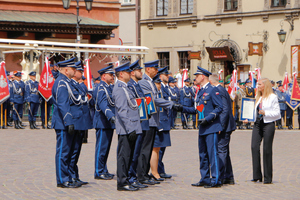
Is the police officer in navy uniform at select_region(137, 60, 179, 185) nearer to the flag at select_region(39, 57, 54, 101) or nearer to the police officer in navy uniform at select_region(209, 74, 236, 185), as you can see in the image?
the police officer in navy uniform at select_region(209, 74, 236, 185)

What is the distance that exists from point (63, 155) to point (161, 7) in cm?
3341

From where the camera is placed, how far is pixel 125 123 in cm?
924

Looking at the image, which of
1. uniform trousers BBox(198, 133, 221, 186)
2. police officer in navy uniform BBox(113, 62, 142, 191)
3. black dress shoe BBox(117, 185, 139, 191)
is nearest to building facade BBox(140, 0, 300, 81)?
uniform trousers BBox(198, 133, 221, 186)

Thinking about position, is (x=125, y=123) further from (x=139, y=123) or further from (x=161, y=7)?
(x=161, y=7)

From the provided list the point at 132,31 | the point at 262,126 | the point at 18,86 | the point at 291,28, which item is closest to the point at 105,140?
the point at 262,126

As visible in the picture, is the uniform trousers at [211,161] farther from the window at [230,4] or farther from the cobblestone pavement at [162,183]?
the window at [230,4]

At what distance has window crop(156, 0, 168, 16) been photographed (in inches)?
1642

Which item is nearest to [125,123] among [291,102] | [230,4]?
[291,102]

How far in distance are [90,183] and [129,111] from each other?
1533 mm

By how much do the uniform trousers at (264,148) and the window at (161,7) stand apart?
31682 mm

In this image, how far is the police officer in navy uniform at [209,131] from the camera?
9659 millimetres

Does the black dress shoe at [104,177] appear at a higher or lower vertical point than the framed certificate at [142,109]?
lower

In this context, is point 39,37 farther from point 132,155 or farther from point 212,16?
point 132,155

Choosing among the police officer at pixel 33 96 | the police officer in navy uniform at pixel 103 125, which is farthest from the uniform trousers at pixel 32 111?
the police officer in navy uniform at pixel 103 125
